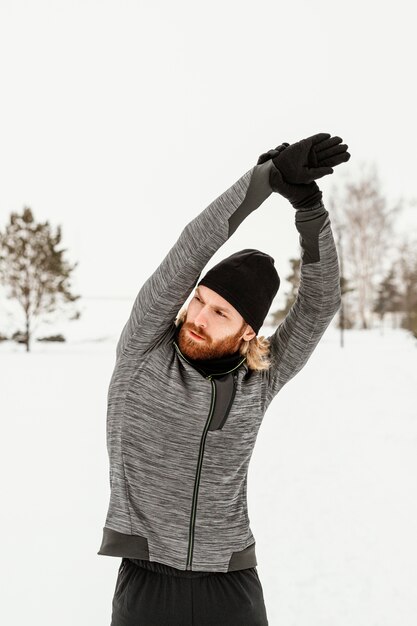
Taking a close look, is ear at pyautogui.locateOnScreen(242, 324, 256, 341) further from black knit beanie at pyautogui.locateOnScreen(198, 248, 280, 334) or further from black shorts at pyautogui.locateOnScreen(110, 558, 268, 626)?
black shorts at pyautogui.locateOnScreen(110, 558, 268, 626)

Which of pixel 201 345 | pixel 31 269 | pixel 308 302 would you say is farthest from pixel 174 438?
pixel 31 269

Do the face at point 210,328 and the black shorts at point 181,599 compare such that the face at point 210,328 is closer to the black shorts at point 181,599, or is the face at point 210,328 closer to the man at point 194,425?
the man at point 194,425

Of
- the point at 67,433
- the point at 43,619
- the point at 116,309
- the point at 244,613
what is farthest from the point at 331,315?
the point at 116,309

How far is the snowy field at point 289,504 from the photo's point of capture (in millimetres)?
2811

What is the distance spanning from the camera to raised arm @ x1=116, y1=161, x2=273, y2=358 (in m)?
1.18

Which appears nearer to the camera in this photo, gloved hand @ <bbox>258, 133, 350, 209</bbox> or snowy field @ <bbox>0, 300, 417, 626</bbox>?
gloved hand @ <bbox>258, 133, 350, 209</bbox>

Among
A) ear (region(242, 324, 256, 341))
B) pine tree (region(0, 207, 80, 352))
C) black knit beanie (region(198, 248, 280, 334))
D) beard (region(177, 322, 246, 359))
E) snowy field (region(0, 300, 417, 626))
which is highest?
pine tree (region(0, 207, 80, 352))

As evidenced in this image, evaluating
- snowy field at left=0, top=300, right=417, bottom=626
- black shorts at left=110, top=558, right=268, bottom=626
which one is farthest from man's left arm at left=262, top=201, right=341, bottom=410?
snowy field at left=0, top=300, right=417, bottom=626

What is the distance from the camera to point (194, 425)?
1.24 m

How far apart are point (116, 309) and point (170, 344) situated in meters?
15.6

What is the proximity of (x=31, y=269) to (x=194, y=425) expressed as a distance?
17.6 m

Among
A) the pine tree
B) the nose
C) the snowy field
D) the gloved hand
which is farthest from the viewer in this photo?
the pine tree

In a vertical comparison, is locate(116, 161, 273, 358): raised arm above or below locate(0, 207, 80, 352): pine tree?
below

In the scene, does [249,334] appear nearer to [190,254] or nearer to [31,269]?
[190,254]
